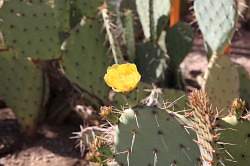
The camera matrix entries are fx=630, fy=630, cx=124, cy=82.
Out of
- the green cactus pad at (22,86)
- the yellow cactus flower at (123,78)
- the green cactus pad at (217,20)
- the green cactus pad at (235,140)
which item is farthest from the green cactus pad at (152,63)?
the yellow cactus flower at (123,78)

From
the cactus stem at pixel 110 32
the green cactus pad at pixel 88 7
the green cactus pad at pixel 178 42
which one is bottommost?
the green cactus pad at pixel 178 42

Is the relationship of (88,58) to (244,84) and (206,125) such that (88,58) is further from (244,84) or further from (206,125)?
(206,125)

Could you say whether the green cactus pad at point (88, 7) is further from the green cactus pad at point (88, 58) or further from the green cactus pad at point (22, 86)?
the green cactus pad at point (22, 86)

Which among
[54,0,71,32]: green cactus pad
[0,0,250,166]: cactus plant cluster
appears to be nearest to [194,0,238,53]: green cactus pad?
[0,0,250,166]: cactus plant cluster

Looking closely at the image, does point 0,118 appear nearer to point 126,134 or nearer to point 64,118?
point 64,118

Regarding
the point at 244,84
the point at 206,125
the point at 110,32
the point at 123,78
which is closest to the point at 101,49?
the point at 110,32

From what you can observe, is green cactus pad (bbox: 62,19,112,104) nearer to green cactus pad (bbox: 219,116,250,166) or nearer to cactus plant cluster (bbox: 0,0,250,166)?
cactus plant cluster (bbox: 0,0,250,166)

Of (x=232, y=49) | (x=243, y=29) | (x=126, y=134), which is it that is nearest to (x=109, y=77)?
(x=126, y=134)
